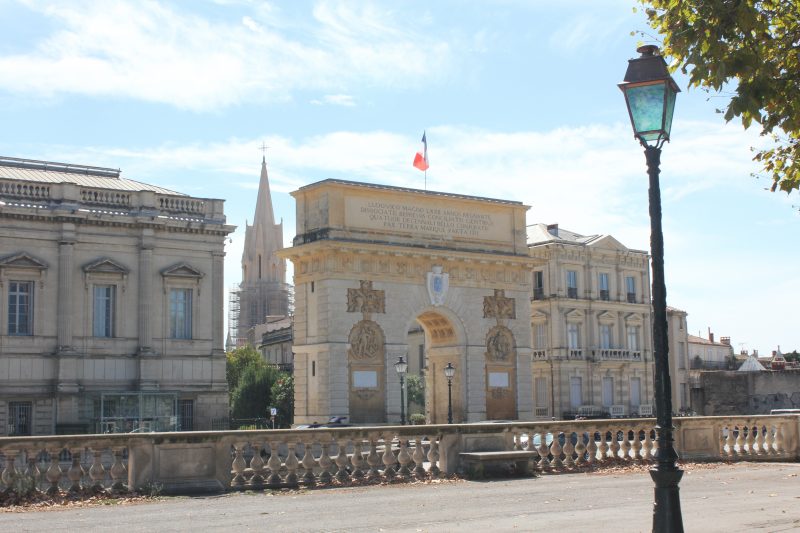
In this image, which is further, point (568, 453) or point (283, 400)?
point (283, 400)

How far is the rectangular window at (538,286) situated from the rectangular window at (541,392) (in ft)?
A: 18.6

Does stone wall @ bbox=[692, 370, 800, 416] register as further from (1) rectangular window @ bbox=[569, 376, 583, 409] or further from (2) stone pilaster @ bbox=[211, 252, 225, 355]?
(2) stone pilaster @ bbox=[211, 252, 225, 355]

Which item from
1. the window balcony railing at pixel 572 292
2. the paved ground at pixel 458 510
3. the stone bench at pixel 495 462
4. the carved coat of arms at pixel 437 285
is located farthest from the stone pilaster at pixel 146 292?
the window balcony railing at pixel 572 292

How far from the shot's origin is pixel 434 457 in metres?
19.9

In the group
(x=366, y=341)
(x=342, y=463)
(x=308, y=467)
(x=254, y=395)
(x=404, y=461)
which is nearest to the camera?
(x=308, y=467)

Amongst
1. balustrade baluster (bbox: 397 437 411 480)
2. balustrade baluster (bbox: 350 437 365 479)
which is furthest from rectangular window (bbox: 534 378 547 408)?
balustrade baluster (bbox: 350 437 365 479)

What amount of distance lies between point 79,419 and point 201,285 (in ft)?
26.7

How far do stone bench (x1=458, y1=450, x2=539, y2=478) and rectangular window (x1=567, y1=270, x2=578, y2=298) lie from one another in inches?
2056

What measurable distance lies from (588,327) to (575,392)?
4.62m

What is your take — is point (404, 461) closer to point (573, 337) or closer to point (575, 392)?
point (575, 392)

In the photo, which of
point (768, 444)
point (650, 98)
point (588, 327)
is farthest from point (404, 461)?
point (588, 327)

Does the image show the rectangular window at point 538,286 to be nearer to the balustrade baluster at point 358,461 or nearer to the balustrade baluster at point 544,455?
the balustrade baluster at point 544,455

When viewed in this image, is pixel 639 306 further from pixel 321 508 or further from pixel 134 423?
pixel 321 508

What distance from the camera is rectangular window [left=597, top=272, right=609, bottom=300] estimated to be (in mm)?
73812
